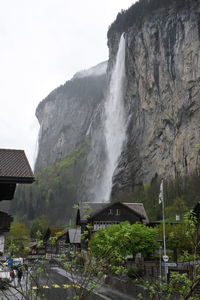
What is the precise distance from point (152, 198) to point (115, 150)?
3025cm

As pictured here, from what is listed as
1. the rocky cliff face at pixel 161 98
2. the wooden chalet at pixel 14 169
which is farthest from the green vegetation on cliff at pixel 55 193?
the wooden chalet at pixel 14 169

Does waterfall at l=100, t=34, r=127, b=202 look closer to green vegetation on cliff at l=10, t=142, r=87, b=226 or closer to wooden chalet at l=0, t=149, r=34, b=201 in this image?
green vegetation on cliff at l=10, t=142, r=87, b=226

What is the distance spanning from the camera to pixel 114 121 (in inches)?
4296

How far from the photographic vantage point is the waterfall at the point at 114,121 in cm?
10306

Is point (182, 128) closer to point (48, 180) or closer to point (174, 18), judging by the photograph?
point (174, 18)

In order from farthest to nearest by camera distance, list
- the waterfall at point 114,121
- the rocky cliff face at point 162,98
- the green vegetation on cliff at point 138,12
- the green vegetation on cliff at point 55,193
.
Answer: the green vegetation on cliff at point 55,193
the waterfall at point 114,121
the green vegetation on cliff at point 138,12
the rocky cliff face at point 162,98

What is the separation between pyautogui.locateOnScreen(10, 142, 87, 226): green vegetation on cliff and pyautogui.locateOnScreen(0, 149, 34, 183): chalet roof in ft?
423

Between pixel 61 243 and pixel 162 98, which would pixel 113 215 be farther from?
pixel 162 98

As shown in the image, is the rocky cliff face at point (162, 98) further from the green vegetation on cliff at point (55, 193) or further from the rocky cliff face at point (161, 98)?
the green vegetation on cliff at point (55, 193)

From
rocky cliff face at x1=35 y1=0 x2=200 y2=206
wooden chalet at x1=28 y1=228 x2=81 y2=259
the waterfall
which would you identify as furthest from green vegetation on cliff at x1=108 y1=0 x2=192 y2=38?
wooden chalet at x1=28 y1=228 x2=81 y2=259

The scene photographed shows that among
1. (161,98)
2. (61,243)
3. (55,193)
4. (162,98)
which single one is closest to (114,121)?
(161,98)

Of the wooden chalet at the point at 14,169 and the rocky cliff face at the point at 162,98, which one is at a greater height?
the rocky cliff face at the point at 162,98

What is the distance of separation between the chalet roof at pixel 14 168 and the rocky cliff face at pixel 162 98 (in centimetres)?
6232

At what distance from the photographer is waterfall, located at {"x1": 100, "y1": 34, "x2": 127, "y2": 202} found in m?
103
